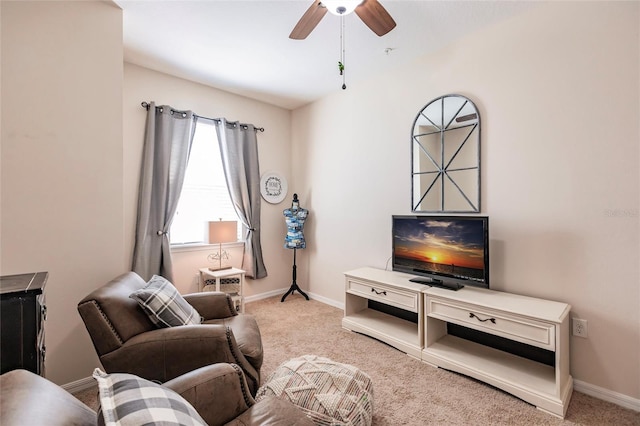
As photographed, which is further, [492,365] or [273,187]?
[273,187]

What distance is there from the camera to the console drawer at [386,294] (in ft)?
8.39

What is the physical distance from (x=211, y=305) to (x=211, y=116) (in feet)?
8.03

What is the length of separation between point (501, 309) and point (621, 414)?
2.93 ft

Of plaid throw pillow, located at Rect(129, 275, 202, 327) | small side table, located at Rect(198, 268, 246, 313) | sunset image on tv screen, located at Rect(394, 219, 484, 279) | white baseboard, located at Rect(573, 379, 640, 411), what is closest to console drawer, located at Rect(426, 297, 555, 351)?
sunset image on tv screen, located at Rect(394, 219, 484, 279)

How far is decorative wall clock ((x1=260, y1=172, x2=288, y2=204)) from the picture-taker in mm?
4184

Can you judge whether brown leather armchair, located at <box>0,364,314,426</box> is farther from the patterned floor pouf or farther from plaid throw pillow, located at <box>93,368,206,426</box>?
the patterned floor pouf

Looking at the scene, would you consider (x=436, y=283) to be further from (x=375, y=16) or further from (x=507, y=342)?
(x=375, y=16)

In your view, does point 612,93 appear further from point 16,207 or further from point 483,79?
point 16,207

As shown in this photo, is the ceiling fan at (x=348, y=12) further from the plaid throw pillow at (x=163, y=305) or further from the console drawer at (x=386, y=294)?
the console drawer at (x=386, y=294)

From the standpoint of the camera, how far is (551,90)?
2.19 metres

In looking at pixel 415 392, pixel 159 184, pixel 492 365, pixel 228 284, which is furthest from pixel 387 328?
pixel 159 184

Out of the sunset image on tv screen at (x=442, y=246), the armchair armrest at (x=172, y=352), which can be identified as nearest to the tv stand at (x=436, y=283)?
the sunset image on tv screen at (x=442, y=246)

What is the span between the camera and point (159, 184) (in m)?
3.24

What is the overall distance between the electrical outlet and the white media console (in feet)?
0.38
